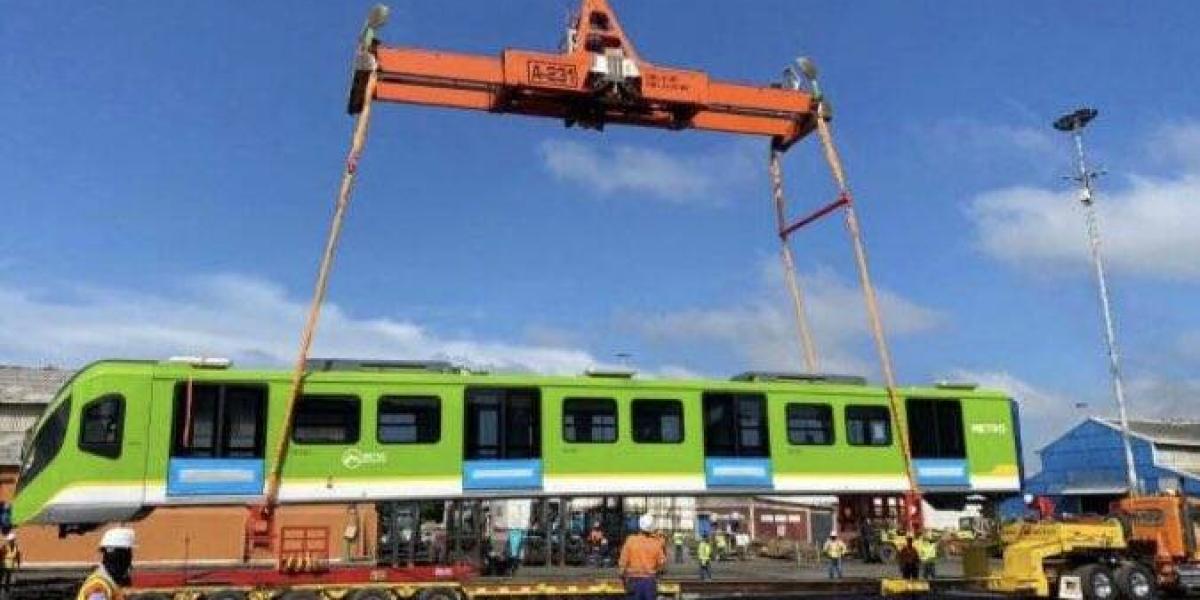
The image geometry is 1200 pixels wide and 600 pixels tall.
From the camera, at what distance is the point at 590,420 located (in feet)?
62.7

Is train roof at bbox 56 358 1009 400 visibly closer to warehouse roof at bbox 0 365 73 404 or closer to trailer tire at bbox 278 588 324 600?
trailer tire at bbox 278 588 324 600

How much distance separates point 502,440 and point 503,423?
301mm

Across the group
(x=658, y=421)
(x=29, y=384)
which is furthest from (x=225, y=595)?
(x=29, y=384)

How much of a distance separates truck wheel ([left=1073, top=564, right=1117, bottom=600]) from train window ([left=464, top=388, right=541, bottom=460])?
10405mm

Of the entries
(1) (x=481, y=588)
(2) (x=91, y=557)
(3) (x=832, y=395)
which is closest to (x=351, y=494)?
(1) (x=481, y=588)

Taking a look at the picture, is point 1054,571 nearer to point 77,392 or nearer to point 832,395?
point 832,395

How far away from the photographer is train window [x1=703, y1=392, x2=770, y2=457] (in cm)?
1986

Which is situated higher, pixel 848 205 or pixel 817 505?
pixel 848 205

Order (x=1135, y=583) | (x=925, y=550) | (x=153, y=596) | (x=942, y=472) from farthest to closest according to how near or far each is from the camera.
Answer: (x=942, y=472), (x=925, y=550), (x=1135, y=583), (x=153, y=596)

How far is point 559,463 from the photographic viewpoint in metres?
18.8

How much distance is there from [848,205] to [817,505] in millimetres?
16846

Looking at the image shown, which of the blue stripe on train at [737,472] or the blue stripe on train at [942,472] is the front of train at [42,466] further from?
the blue stripe on train at [942,472]

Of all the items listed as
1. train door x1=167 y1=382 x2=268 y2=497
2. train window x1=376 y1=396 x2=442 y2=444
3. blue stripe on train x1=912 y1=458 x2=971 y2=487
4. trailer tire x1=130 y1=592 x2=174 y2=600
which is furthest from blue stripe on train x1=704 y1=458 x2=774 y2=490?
trailer tire x1=130 y1=592 x2=174 y2=600

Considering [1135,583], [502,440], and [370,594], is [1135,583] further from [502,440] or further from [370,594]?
[370,594]
